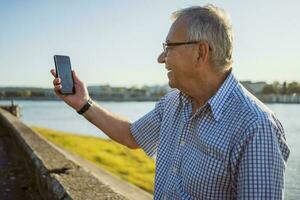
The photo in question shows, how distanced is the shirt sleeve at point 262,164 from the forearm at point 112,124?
1112 millimetres

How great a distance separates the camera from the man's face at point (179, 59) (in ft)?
7.68

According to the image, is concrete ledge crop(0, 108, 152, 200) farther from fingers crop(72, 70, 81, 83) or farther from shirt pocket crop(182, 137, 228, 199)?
shirt pocket crop(182, 137, 228, 199)

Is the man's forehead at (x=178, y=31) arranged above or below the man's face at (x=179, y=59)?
above

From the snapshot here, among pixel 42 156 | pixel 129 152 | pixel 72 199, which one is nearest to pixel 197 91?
pixel 72 199

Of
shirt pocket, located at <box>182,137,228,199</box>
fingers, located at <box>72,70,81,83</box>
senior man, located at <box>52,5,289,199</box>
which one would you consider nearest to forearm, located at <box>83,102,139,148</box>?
fingers, located at <box>72,70,81,83</box>

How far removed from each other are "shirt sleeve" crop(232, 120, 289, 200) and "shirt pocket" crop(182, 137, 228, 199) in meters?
0.13

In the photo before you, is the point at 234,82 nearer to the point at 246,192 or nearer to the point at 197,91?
the point at 197,91

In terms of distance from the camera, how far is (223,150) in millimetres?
2037

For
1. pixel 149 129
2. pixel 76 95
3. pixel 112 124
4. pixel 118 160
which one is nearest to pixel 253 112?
pixel 149 129

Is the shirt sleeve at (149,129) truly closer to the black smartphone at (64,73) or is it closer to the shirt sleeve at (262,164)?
the black smartphone at (64,73)

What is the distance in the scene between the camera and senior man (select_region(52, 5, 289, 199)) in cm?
192

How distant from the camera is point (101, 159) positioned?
76.9 feet

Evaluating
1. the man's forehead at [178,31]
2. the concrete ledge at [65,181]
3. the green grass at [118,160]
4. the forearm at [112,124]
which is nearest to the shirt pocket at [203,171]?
the man's forehead at [178,31]

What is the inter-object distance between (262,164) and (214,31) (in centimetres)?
69
